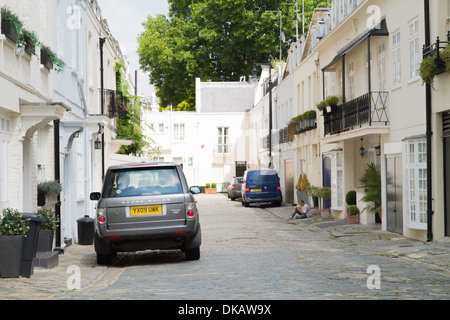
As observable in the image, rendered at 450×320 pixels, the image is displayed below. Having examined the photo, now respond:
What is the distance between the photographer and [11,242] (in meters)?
10.9

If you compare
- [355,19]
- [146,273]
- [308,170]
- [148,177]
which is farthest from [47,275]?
[308,170]

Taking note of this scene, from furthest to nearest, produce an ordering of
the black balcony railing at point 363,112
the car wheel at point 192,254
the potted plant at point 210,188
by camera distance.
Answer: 1. the potted plant at point 210,188
2. the black balcony railing at point 363,112
3. the car wheel at point 192,254

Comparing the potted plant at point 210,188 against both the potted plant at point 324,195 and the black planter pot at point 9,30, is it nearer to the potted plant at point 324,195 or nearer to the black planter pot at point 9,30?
the potted plant at point 324,195

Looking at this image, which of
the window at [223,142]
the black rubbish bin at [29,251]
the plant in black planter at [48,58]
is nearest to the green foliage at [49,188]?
the plant in black planter at [48,58]

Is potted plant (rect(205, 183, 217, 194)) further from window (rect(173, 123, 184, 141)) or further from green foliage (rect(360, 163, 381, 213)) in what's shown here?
green foliage (rect(360, 163, 381, 213))

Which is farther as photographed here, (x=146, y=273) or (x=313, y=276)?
(x=146, y=273)

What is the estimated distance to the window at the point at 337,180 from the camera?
26953 millimetres

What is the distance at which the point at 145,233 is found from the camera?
1325 centimetres

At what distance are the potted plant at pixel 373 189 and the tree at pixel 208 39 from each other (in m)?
32.9

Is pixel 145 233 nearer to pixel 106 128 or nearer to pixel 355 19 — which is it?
pixel 355 19

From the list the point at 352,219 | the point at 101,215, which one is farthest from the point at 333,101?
the point at 101,215

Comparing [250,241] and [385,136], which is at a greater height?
[385,136]

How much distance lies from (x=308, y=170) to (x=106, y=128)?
1063cm

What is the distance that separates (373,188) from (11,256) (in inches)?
541
